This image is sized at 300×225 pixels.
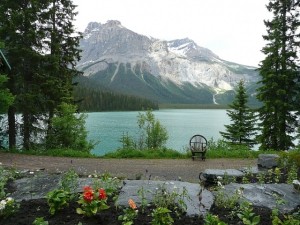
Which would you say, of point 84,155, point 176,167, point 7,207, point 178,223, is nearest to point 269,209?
point 178,223

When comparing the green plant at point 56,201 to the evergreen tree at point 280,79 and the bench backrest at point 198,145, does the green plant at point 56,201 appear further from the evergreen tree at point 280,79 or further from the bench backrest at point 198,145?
the evergreen tree at point 280,79

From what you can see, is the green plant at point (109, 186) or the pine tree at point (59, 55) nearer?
the green plant at point (109, 186)

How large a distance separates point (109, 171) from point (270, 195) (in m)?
6.29

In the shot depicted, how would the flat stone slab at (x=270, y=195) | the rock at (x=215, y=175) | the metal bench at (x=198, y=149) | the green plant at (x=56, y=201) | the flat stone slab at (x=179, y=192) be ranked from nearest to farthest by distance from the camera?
the green plant at (x=56, y=201) → the flat stone slab at (x=179, y=192) → the flat stone slab at (x=270, y=195) → the rock at (x=215, y=175) → the metal bench at (x=198, y=149)

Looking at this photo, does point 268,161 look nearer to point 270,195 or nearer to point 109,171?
point 270,195

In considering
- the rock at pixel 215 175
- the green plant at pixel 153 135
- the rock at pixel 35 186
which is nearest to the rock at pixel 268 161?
the rock at pixel 215 175

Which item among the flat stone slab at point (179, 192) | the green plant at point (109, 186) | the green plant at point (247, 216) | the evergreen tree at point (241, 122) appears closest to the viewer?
the green plant at point (247, 216)

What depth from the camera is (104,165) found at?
13.2 meters

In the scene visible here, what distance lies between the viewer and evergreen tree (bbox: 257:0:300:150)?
22.5 meters

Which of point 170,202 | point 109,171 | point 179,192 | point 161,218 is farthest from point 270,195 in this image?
point 109,171

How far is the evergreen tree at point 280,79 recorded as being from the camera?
22.5 metres

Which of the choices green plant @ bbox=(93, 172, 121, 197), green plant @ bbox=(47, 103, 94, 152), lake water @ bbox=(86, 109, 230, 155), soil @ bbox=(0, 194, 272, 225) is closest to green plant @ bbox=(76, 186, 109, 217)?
soil @ bbox=(0, 194, 272, 225)

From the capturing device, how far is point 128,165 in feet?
43.6

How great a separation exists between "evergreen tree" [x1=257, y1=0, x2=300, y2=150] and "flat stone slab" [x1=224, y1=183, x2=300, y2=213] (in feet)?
52.3
